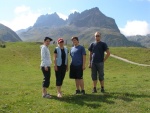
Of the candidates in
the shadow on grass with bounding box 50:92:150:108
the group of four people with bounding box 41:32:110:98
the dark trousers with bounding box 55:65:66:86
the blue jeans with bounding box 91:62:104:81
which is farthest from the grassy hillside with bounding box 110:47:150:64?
the dark trousers with bounding box 55:65:66:86

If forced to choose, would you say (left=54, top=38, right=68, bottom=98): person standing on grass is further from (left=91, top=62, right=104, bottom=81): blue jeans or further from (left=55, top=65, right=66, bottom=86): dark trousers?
(left=91, top=62, right=104, bottom=81): blue jeans

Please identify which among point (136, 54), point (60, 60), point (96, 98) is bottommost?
point (96, 98)

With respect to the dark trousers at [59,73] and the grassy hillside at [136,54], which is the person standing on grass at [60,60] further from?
the grassy hillside at [136,54]

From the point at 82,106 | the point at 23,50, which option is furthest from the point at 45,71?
the point at 23,50

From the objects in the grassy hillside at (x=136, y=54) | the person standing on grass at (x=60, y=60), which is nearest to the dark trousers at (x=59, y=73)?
the person standing on grass at (x=60, y=60)

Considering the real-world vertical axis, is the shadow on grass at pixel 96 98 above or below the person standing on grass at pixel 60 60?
below

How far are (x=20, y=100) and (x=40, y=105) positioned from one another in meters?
1.80

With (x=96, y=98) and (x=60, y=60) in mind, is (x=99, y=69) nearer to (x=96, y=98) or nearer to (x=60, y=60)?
(x=96, y=98)

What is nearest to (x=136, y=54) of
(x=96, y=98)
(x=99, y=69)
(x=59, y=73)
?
(x=99, y=69)

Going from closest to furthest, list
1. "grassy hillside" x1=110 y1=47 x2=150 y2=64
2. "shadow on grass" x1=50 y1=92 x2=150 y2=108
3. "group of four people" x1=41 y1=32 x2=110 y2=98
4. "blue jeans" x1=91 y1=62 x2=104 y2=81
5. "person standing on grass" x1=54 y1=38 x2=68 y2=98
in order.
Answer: "shadow on grass" x1=50 y1=92 x2=150 y2=108 < "group of four people" x1=41 y1=32 x2=110 y2=98 < "person standing on grass" x1=54 y1=38 x2=68 y2=98 < "blue jeans" x1=91 y1=62 x2=104 y2=81 < "grassy hillside" x1=110 y1=47 x2=150 y2=64

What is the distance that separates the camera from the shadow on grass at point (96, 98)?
16.7 meters

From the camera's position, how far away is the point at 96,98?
17.9 m

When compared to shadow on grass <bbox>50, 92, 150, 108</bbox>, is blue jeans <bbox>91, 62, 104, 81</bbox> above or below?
above

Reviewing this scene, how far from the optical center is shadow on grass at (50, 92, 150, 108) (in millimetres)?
16669
